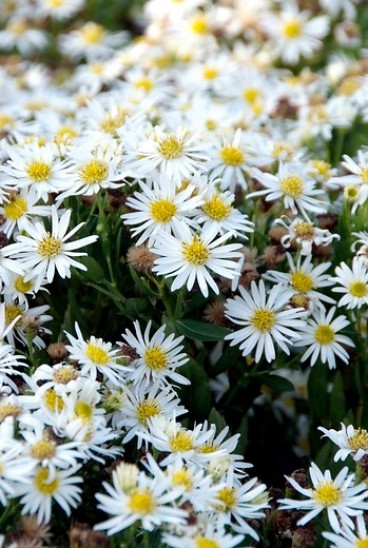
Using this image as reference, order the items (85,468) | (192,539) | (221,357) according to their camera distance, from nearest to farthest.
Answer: (192,539) < (85,468) < (221,357)

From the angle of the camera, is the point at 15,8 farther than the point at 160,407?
Yes

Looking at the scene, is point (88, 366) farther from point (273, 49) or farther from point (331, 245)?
point (273, 49)

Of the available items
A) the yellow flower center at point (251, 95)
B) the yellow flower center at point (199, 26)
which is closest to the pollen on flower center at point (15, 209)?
the yellow flower center at point (251, 95)

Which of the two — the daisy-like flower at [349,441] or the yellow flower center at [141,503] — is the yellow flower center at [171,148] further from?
the yellow flower center at [141,503]

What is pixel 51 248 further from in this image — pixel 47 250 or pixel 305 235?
pixel 305 235

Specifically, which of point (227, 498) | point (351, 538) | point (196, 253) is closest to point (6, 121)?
point (196, 253)

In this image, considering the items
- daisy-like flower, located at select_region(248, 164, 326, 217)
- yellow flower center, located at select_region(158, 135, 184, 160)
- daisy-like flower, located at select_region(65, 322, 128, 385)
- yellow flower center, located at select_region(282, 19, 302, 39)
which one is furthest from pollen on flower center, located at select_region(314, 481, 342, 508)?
yellow flower center, located at select_region(282, 19, 302, 39)

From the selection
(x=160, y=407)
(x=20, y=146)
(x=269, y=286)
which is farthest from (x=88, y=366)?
(x=20, y=146)
